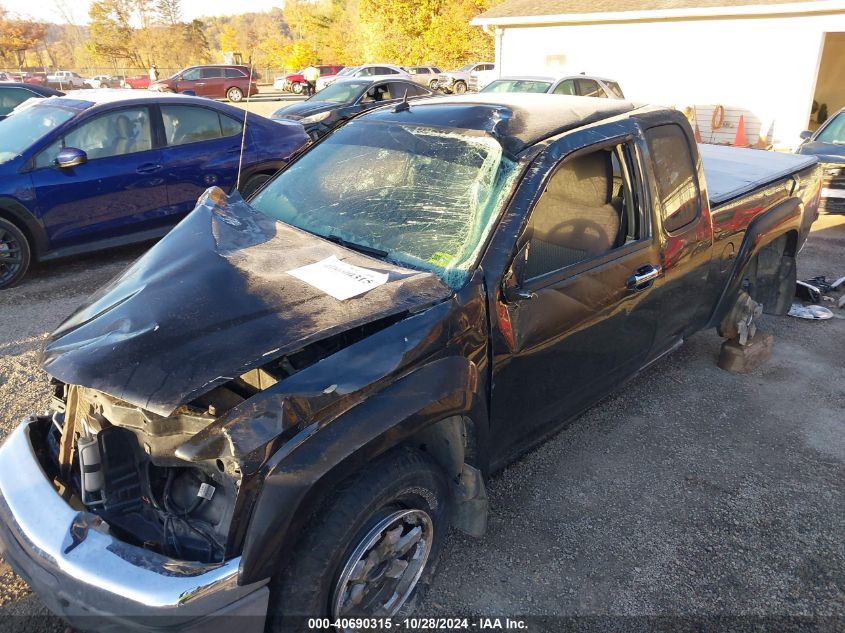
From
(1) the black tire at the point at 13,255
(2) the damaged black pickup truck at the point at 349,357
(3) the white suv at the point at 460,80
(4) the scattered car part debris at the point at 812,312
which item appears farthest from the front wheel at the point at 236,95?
→ (2) the damaged black pickup truck at the point at 349,357

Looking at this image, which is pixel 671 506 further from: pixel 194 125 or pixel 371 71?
pixel 371 71

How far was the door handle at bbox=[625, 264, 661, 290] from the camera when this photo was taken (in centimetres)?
298

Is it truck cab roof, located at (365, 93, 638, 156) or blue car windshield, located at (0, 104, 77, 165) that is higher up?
truck cab roof, located at (365, 93, 638, 156)

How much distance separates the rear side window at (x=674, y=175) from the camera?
3182 millimetres

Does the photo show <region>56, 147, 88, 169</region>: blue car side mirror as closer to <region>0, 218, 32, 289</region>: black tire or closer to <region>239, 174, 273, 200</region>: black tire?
<region>0, 218, 32, 289</region>: black tire

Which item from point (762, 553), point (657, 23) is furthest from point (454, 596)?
point (657, 23)

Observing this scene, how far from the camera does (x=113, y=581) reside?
1.72 meters

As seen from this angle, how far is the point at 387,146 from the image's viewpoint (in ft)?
10.0

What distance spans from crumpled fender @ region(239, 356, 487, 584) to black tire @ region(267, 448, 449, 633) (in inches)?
3.5

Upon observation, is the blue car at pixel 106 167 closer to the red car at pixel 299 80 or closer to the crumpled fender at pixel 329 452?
the crumpled fender at pixel 329 452

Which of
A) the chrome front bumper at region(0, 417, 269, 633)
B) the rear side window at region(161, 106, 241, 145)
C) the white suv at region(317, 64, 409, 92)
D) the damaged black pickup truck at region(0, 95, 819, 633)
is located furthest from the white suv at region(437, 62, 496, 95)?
the chrome front bumper at region(0, 417, 269, 633)

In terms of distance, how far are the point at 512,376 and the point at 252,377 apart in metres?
1.06

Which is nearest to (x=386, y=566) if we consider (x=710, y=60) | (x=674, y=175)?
(x=674, y=175)

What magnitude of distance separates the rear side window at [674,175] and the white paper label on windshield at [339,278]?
5.64 ft
